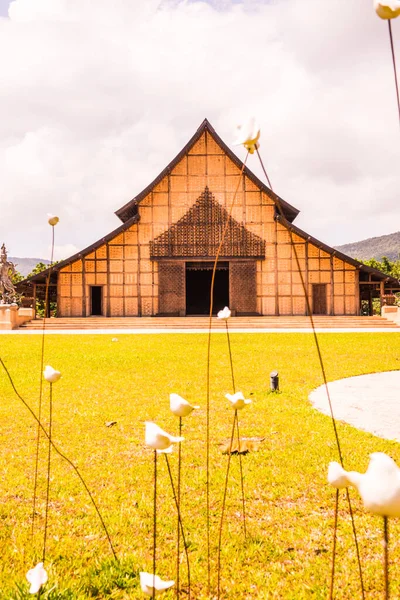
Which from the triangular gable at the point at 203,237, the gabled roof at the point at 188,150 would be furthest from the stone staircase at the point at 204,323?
the gabled roof at the point at 188,150

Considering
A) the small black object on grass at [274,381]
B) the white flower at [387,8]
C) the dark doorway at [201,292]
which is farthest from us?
the dark doorway at [201,292]

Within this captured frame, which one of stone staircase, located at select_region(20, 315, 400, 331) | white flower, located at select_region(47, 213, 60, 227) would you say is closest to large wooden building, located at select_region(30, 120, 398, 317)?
stone staircase, located at select_region(20, 315, 400, 331)

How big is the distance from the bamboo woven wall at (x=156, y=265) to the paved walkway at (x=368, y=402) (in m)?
19.4

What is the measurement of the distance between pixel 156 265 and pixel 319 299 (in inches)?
414

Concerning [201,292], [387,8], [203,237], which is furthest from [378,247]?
[387,8]

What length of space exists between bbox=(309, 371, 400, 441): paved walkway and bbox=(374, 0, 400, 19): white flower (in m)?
4.42

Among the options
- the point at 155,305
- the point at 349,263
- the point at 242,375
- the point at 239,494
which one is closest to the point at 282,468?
the point at 239,494

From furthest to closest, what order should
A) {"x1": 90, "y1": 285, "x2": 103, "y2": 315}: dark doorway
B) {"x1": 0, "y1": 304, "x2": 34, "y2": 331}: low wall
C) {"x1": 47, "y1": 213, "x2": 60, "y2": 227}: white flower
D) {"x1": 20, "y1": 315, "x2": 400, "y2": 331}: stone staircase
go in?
{"x1": 90, "y1": 285, "x2": 103, "y2": 315}: dark doorway < {"x1": 20, "y1": 315, "x2": 400, "y2": 331}: stone staircase < {"x1": 0, "y1": 304, "x2": 34, "y2": 331}: low wall < {"x1": 47, "y1": 213, "x2": 60, "y2": 227}: white flower

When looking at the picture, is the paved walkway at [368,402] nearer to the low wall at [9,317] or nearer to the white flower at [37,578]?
the white flower at [37,578]

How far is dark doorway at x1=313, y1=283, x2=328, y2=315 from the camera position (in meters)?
28.4

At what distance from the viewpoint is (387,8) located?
4.37 feet

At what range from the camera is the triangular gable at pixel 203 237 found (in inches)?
1102

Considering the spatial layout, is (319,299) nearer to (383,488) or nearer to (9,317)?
(9,317)

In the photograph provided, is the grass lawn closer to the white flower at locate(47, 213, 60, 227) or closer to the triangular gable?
the white flower at locate(47, 213, 60, 227)
